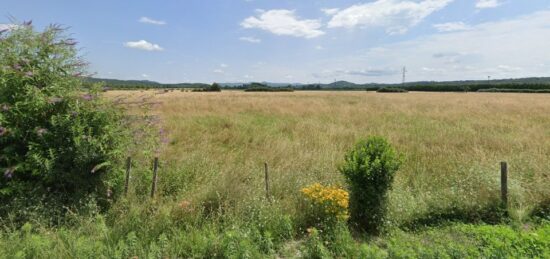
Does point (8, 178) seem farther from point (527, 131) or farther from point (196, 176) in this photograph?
Result: point (527, 131)

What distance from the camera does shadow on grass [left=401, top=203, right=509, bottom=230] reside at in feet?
15.4

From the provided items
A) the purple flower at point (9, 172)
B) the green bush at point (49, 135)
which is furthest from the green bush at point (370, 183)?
the purple flower at point (9, 172)

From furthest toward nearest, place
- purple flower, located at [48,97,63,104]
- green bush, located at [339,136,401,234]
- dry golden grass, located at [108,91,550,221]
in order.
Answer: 1. dry golden grass, located at [108,91,550,221]
2. purple flower, located at [48,97,63,104]
3. green bush, located at [339,136,401,234]

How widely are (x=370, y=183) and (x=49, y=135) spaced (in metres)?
5.03

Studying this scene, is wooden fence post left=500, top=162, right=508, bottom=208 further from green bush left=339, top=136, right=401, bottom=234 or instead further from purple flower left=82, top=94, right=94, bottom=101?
purple flower left=82, top=94, right=94, bottom=101

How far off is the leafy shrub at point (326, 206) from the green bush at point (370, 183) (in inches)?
15.6

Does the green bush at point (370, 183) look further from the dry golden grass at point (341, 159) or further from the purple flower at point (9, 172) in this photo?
the purple flower at point (9, 172)

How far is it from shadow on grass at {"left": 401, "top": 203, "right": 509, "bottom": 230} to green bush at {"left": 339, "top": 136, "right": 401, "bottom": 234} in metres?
0.53

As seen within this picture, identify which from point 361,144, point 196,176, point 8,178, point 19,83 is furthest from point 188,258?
point 19,83

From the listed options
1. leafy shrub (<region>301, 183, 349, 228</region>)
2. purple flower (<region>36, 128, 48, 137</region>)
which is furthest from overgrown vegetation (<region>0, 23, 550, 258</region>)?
purple flower (<region>36, 128, 48, 137</region>)

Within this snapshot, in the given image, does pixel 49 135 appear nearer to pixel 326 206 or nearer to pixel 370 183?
pixel 326 206

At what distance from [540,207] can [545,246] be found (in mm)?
1701

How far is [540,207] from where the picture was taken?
498cm

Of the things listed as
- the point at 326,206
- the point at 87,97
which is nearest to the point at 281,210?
the point at 326,206
